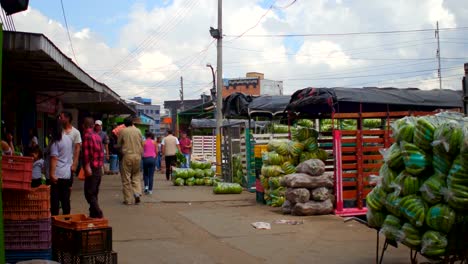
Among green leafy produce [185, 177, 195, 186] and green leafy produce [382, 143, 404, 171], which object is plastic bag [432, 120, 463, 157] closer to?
green leafy produce [382, 143, 404, 171]

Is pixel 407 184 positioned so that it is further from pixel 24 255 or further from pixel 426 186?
pixel 24 255

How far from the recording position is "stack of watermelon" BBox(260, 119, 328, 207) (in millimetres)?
11297

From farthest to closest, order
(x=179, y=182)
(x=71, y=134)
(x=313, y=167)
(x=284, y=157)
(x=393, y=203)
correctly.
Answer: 1. (x=179, y=182)
2. (x=284, y=157)
3. (x=313, y=167)
4. (x=71, y=134)
5. (x=393, y=203)

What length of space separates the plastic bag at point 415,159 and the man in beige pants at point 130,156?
304 inches

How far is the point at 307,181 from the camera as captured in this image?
1048 centimetres

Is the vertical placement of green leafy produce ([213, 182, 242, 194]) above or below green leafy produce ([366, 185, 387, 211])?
below

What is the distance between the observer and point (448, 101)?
1283 cm

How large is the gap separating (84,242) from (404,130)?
363cm

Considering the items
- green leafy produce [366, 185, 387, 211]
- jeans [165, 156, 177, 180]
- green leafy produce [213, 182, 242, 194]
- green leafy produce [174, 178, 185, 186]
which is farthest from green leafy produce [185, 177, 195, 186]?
green leafy produce [366, 185, 387, 211]

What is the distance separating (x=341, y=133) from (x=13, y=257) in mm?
6475

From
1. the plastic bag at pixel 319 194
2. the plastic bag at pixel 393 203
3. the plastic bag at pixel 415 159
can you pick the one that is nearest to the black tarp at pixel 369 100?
the plastic bag at pixel 319 194

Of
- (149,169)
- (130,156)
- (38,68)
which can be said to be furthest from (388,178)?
(149,169)

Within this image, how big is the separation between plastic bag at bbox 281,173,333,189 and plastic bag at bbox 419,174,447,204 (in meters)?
4.96

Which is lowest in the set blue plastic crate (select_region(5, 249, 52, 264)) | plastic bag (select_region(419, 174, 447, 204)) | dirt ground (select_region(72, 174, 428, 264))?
dirt ground (select_region(72, 174, 428, 264))
